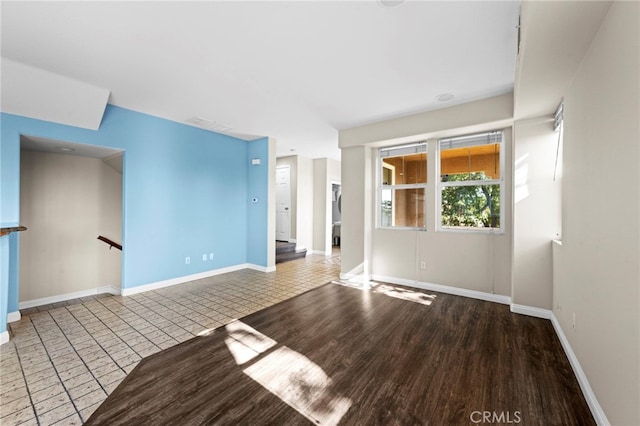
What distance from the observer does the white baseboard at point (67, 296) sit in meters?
3.57

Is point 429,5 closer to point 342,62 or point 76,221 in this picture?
point 342,62

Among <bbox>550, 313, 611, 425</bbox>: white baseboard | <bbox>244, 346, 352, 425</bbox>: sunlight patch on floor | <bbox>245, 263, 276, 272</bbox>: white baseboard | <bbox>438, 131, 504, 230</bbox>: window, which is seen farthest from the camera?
<bbox>245, 263, 276, 272</bbox>: white baseboard

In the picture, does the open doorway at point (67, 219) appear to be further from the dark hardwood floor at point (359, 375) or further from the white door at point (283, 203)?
the white door at point (283, 203)

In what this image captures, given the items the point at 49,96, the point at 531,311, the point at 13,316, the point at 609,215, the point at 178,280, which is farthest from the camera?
the point at 178,280

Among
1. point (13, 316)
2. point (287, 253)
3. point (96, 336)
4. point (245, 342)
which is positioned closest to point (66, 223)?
point (13, 316)

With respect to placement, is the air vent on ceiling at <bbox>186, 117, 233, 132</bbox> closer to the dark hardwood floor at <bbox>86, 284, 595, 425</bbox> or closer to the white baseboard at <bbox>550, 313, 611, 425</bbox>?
the dark hardwood floor at <bbox>86, 284, 595, 425</bbox>

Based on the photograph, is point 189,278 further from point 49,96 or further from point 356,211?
point 356,211

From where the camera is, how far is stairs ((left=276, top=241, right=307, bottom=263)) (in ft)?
21.5

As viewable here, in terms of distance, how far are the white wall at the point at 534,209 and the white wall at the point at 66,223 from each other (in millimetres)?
5852

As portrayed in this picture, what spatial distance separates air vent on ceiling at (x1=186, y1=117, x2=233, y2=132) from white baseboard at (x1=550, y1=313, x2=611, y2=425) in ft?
17.3

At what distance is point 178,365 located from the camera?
7.18 ft

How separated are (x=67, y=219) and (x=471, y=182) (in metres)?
6.08

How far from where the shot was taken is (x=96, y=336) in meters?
2.71

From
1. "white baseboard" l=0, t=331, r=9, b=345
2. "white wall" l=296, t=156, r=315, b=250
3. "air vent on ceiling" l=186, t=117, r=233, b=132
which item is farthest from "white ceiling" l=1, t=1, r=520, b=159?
"white wall" l=296, t=156, r=315, b=250
